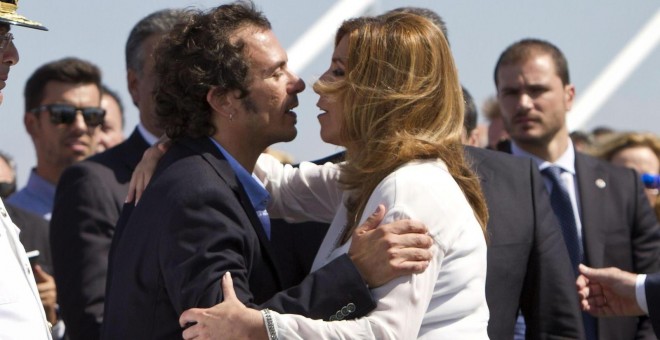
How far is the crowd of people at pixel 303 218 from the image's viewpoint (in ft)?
10.3

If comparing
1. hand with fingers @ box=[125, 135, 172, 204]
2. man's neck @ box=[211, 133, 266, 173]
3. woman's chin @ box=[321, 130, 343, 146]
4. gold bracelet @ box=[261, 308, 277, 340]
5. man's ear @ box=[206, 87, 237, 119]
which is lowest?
gold bracelet @ box=[261, 308, 277, 340]

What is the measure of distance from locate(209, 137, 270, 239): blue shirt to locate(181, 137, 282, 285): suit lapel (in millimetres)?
43

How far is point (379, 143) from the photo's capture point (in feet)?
11.0

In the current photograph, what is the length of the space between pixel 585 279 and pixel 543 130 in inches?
79.3

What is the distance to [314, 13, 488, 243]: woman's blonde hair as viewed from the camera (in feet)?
10.9

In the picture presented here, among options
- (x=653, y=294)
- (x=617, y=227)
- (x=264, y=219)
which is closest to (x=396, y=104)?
(x=264, y=219)

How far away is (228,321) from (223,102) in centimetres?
82

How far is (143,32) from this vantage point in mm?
5492

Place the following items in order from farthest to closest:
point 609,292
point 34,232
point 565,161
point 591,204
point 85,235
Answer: point 565,161 < point 34,232 < point 591,204 < point 85,235 < point 609,292

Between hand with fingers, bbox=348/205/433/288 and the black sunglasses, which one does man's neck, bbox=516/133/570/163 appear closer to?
the black sunglasses

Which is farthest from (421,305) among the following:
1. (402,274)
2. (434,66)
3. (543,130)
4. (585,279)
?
(543,130)

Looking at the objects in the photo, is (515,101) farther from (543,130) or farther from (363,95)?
(363,95)

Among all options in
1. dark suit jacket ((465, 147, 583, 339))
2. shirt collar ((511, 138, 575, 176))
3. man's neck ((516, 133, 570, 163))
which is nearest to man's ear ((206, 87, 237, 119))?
dark suit jacket ((465, 147, 583, 339))

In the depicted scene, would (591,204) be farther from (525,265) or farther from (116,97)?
(116,97)
